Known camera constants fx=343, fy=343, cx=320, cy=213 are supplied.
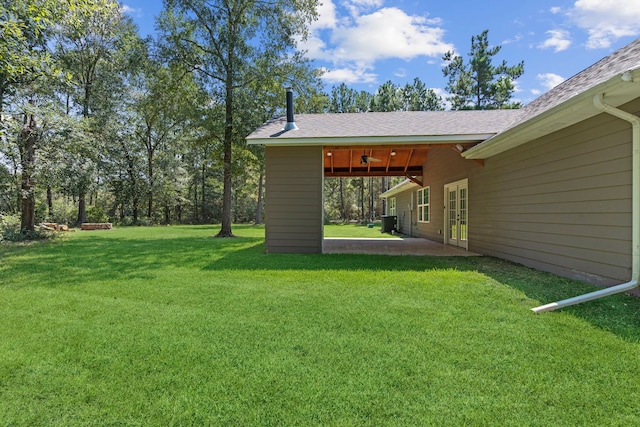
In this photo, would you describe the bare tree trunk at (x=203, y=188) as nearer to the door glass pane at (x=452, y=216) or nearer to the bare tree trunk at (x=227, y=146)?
the bare tree trunk at (x=227, y=146)

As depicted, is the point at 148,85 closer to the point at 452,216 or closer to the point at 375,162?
the point at 375,162

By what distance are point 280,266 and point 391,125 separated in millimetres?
4303

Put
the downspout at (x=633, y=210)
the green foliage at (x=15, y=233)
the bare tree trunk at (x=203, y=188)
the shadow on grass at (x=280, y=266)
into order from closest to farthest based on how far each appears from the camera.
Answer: the shadow on grass at (x=280, y=266) → the downspout at (x=633, y=210) → the green foliage at (x=15, y=233) → the bare tree trunk at (x=203, y=188)

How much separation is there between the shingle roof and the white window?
12.4 ft

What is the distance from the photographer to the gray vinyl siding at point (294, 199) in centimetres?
751

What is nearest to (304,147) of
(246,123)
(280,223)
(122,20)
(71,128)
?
(280,223)

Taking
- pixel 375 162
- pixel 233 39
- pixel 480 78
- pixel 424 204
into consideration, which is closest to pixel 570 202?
pixel 375 162

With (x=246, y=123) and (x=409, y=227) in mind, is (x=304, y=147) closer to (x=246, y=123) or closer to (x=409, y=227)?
(x=246, y=123)

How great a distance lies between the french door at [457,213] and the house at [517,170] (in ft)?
0.15

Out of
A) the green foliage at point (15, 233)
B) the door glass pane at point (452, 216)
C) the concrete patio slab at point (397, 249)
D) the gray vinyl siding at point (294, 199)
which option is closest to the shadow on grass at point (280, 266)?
the gray vinyl siding at point (294, 199)

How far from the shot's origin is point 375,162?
1160 centimetres

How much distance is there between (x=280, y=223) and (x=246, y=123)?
19.2 ft

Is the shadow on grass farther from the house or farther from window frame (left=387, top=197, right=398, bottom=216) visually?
window frame (left=387, top=197, right=398, bottom=216)

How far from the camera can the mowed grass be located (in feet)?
6.02
